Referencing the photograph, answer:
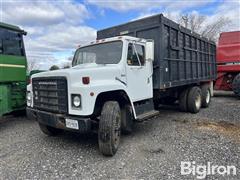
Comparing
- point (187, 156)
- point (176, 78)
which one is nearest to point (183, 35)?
point (176, 78)

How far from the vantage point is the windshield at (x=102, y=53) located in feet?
17.7

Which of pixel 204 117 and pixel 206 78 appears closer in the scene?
pixel 204 117

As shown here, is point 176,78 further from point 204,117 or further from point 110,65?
point 110,65

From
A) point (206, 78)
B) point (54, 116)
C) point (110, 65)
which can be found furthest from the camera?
point (206, 78)

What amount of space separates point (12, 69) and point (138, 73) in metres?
3.74

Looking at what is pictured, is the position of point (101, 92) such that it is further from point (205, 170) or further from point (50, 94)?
point (205, 170)

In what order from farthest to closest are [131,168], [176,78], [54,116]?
1. [176,78]
2. [54,116]
3. [131,168]

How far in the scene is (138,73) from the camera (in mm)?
5652

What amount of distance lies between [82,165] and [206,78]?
7.57m

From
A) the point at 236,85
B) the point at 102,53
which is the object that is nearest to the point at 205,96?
the point at 236,85

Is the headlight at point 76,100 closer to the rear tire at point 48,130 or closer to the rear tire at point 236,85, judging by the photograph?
the rear tire at point 48,130

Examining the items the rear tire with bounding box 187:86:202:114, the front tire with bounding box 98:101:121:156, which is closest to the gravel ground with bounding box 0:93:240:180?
the front tire with bounding box 98:101:121:156

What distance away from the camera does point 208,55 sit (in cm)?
1041

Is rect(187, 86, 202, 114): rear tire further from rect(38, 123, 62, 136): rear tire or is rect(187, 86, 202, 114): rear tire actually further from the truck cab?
rect(38, 123, 62, 136): rear tire
